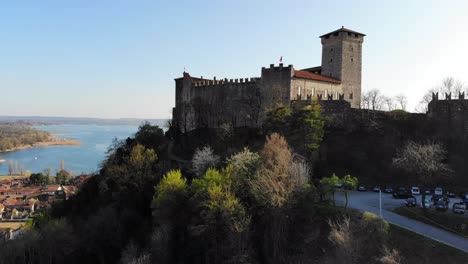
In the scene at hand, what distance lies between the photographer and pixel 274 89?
138 feet

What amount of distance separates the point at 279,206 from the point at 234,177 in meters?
4.68

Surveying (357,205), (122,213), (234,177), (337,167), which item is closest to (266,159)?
(234,177)

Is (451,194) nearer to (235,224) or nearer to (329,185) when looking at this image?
(329,185)

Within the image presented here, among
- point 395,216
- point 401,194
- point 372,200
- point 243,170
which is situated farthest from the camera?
point 401,194

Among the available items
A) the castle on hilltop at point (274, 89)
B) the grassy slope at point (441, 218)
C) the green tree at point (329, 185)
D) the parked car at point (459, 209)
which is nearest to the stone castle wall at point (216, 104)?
the castle on hilltop at point (274, 89)

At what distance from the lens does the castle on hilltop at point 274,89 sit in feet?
138

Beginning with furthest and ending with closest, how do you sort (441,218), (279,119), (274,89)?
(274,89) < (279,119) < (441,218)

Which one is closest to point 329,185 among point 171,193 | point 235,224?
point 235,224

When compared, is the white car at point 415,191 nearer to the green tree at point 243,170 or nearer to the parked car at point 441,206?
the parked car at point 441,206

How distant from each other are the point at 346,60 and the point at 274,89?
11.1m

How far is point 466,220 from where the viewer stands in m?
24.4

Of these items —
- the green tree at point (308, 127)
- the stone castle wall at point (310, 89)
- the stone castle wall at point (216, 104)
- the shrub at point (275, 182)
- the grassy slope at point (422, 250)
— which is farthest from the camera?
the stone castle wall at point (216, 104)

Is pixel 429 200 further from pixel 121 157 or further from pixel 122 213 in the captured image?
pixel 121 157

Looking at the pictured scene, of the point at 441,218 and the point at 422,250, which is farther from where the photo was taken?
the point at 441,218
